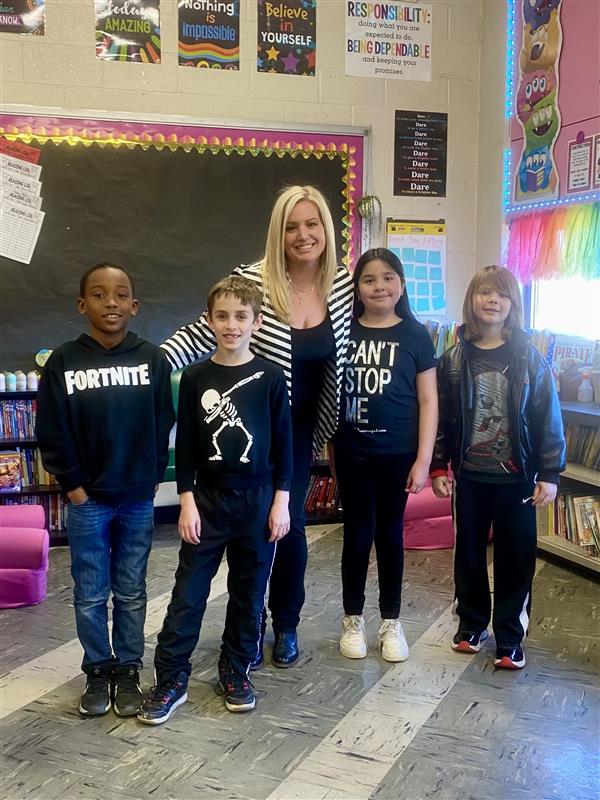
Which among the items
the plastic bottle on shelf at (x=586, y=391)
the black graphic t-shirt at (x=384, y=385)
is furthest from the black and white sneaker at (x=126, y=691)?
the plastic bottle on shelf at (x=586, y=391)

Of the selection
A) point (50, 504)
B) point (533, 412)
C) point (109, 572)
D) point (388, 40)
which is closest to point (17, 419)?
point (50, 504)

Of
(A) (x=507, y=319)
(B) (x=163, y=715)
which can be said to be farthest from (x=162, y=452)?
(A) (x=507, y=319)

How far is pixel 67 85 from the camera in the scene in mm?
3582

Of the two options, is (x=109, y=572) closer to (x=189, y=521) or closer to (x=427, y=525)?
(x=189, y=521)

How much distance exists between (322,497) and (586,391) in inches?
56.2

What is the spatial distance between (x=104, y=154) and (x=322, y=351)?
6.71ft

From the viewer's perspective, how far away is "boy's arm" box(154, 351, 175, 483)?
2074 millimetres

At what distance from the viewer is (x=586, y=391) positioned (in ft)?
11.1

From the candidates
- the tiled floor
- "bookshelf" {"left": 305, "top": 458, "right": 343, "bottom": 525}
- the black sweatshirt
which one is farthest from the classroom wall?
the tiled floor

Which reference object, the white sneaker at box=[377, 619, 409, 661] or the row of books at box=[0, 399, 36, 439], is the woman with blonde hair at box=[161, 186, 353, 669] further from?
the row of books at box=[0, 399, 36, 439]

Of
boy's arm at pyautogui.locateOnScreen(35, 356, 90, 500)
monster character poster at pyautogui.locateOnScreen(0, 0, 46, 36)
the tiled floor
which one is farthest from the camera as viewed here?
monster character poster at pyautogui.locateOnScreen(0, 0, 46, 36)

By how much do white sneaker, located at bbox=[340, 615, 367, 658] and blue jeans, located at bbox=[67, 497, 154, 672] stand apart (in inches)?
26.6

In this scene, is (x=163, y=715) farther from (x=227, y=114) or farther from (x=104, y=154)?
(x=227, y=114)

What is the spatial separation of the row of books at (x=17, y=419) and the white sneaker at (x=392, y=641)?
78.3 inches
